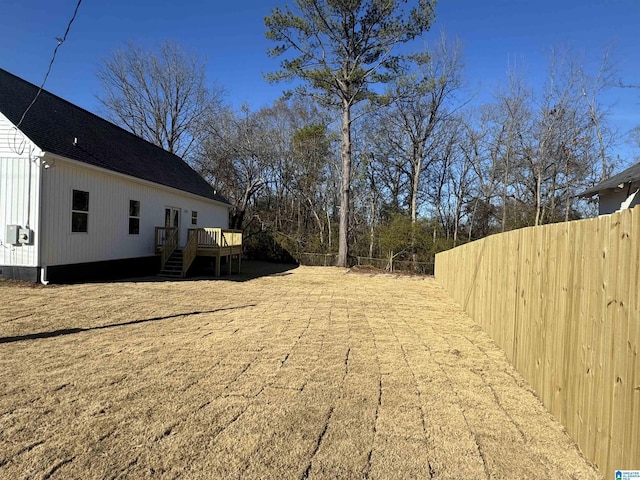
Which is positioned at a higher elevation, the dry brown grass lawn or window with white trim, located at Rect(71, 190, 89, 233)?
window with white trim, located at Rect(71, 190, 89, 233)

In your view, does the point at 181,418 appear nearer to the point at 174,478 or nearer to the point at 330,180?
the point at 174,478

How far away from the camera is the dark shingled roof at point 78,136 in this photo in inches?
387

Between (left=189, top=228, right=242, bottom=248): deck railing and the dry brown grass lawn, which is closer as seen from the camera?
the dry brown grass lawn

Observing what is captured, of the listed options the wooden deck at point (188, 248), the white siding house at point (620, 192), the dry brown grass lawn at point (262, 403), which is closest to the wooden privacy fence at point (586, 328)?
the dry brown grass lawn at point (262, 403)

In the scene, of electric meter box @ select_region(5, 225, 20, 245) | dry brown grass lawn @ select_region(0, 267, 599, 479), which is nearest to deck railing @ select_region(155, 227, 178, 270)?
electric meter box @ select_region(5, 225, 20, 245)

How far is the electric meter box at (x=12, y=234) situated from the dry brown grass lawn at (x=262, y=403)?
408 centimetres

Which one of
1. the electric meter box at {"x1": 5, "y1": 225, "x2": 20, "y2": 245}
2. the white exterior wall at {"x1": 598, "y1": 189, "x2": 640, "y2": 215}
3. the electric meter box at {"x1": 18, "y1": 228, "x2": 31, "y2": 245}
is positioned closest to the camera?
the electric meter box at {"x1": 5, "y1": 225, "x2": 20, "y2": 245}

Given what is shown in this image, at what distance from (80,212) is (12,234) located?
170 centimetres

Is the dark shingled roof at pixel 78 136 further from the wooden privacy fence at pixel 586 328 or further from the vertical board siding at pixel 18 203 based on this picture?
the wooden privacy fence at pixel 586 328

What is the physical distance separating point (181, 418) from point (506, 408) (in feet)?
8.56

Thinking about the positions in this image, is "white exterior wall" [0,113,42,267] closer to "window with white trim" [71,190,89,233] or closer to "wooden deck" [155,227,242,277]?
"window with white trim" [71,190,89,233]

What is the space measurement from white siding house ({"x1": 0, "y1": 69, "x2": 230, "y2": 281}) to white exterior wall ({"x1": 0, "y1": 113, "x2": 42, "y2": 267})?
0.9 inches

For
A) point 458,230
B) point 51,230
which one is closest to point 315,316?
point 51,230

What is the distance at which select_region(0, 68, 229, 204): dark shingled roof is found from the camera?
982cm
